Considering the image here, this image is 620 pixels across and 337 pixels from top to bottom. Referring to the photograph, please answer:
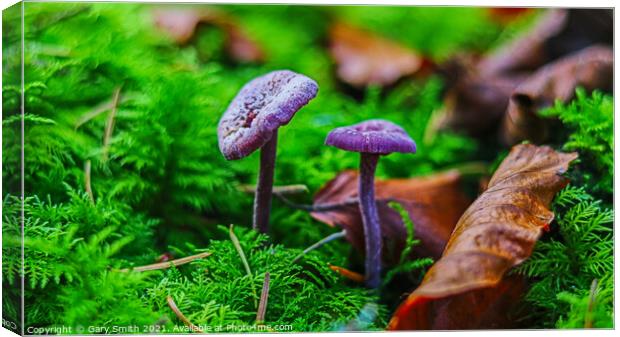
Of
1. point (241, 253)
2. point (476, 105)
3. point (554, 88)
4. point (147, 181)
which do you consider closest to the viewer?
point (241, 253)

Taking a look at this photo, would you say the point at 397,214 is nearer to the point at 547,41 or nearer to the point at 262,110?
the point at 262,110

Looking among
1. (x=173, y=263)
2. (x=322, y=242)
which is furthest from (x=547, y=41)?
(x=173, y=263)

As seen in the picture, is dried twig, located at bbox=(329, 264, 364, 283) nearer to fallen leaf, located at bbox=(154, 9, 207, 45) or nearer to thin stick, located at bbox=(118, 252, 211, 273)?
thin stick, located at bbox=(118, 252, 211, 273)

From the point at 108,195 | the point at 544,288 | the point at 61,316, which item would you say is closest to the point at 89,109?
the point at 108,195

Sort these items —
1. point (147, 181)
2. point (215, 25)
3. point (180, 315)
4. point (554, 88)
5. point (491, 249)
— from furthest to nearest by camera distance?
1. point (215, 25)
2. point (554, 88)
3. point (147, 181)
4. point (180, 315)
5. point (491, 249)

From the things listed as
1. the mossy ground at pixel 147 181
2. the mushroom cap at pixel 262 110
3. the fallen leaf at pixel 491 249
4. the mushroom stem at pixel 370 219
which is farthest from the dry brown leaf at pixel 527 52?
the mushroom cap at pixel 262 110

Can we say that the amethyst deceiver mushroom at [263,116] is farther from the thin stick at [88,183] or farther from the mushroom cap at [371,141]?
the thin stick at [88,183]

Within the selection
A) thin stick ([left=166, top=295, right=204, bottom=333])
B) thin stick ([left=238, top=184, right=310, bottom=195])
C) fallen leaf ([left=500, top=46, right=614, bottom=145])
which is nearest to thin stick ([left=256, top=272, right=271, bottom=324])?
thin stick ([left=166, top=295, right=204, bottom=333])

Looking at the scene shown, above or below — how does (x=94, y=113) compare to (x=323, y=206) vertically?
above
